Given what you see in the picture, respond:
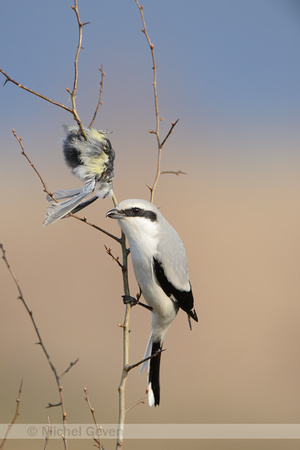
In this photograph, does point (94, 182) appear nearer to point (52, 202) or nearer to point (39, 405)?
point (52, 202)

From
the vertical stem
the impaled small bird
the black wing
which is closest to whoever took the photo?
the vertical stem

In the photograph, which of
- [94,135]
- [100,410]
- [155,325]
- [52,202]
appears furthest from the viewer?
[100,410]

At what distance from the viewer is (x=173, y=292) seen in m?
1.23

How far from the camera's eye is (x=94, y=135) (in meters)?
1.11

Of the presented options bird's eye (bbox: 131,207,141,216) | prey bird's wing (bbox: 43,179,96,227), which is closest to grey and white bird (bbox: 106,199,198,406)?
bird's eye (bbox: 131,207,141,216)

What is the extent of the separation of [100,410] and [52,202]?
9.81 feet

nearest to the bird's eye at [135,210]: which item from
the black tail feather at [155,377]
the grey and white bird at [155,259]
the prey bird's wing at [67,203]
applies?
the grey and white bird at [155,259]

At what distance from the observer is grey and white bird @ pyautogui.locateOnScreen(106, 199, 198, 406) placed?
44.9 inches

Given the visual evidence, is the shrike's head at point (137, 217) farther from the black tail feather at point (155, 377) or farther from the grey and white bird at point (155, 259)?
the black tail feather at point (155, 377)

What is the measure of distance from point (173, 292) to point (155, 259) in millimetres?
104

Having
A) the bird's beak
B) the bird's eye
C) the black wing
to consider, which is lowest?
the black wing

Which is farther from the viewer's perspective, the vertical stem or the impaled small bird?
the impaled small bird

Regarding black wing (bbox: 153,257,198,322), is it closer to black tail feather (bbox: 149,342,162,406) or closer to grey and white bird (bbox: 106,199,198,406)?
grey and white bird (bbox: 106,199,198,406)
